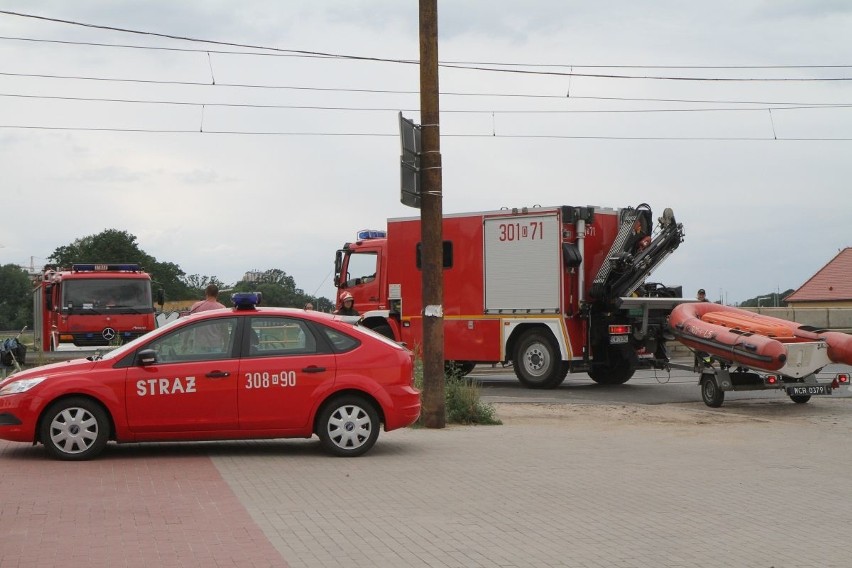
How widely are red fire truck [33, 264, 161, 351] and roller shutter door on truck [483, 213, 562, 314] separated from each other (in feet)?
36.2

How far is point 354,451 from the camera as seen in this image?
10766 mm

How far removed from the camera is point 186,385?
1041 cm

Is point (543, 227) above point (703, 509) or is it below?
above

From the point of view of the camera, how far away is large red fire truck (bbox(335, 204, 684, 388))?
18953 mm

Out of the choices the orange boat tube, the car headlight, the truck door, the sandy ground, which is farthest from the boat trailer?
the car headlight

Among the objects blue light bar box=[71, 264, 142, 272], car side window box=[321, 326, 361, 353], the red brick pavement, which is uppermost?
blue light bar box=[71, 264, 142, 272]

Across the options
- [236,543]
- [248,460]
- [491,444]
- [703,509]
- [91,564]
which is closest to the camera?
[91,564]

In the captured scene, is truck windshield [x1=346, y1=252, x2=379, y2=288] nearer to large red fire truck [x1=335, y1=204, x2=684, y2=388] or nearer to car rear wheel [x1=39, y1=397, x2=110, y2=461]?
large red fire truck [x1=335, y1=204, x2=684, y2=388]

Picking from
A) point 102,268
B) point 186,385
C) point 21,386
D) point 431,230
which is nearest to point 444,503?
point 186,385

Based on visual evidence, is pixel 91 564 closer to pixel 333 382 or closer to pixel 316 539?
pixel 316 539

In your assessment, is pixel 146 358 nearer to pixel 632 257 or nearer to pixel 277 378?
pixel 277 378

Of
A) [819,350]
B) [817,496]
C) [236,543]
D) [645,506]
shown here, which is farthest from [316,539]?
[819,350]

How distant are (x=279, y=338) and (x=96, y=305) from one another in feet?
58.3

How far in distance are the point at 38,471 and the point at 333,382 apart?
275 centimetres
